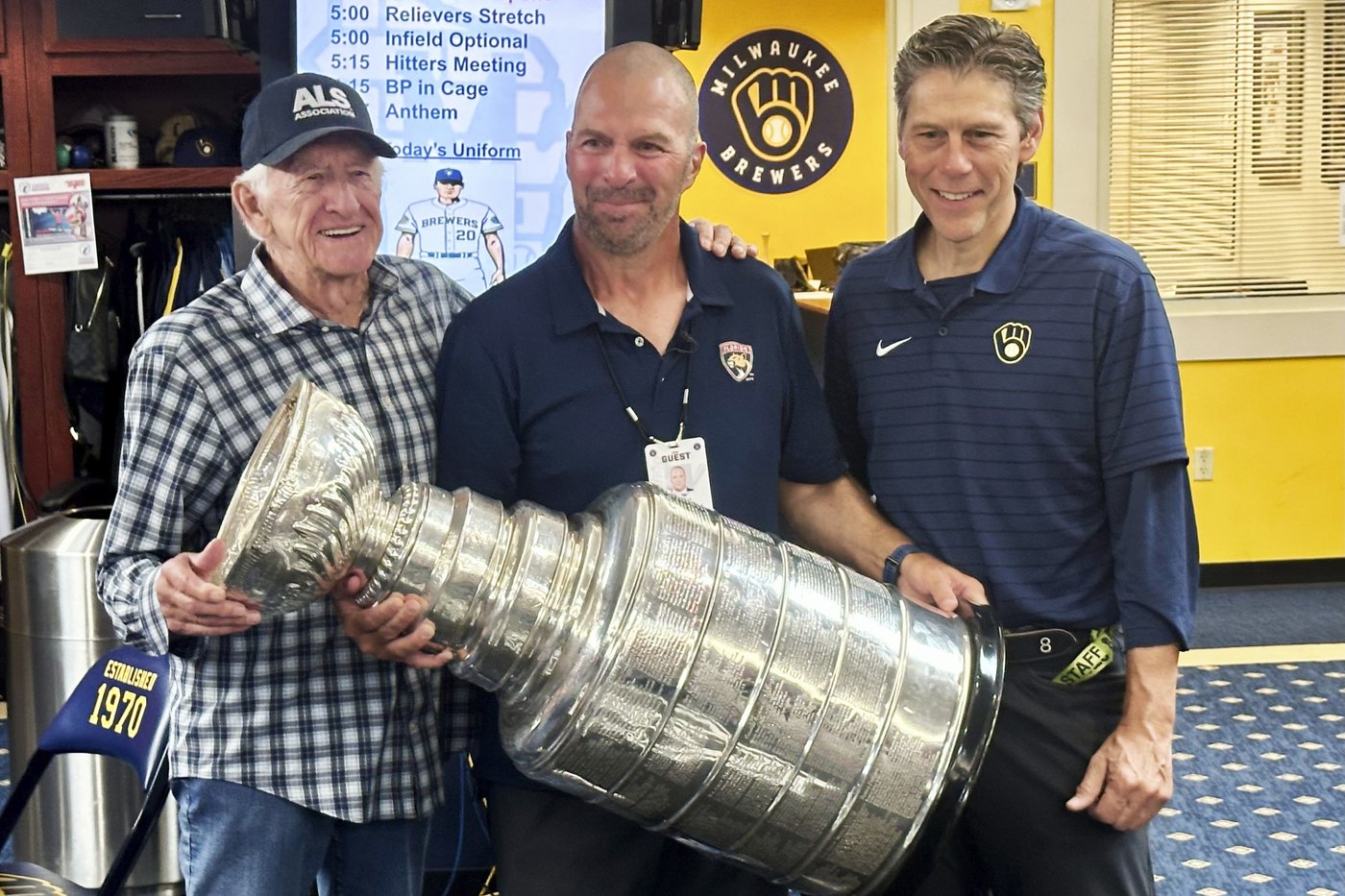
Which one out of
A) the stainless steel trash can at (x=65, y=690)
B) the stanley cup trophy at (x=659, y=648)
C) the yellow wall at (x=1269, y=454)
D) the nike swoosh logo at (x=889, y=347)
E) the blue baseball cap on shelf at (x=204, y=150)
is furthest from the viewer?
the yellow wall at (x=1269, y=454)

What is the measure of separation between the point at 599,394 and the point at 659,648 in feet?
1.47

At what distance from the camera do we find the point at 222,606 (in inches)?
56.5

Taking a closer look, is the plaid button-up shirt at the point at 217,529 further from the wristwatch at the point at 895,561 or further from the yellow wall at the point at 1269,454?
the yellow wall at the point at 1269,454

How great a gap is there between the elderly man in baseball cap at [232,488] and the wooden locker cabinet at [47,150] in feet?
10.7

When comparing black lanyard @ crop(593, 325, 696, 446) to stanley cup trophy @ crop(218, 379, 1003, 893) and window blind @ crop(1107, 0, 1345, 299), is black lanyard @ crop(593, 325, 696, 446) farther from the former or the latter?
window blind @ crop(1107, 0, 1345, 299)

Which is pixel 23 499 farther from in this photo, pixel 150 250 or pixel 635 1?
pixel 635 1

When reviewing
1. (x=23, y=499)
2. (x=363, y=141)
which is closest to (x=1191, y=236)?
(x=23, y=499)

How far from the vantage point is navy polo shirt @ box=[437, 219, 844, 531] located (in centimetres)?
175

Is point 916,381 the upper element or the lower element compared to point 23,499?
upper

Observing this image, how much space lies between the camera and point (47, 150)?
4840 mm

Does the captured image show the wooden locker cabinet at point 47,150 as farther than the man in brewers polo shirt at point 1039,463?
Yes

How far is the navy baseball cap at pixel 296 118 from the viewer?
175 cm

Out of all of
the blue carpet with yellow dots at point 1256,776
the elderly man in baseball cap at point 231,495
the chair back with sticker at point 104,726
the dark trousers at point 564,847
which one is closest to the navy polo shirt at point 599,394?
the elderly man in baseball cap at point 231,495

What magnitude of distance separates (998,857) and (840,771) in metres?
0.43
